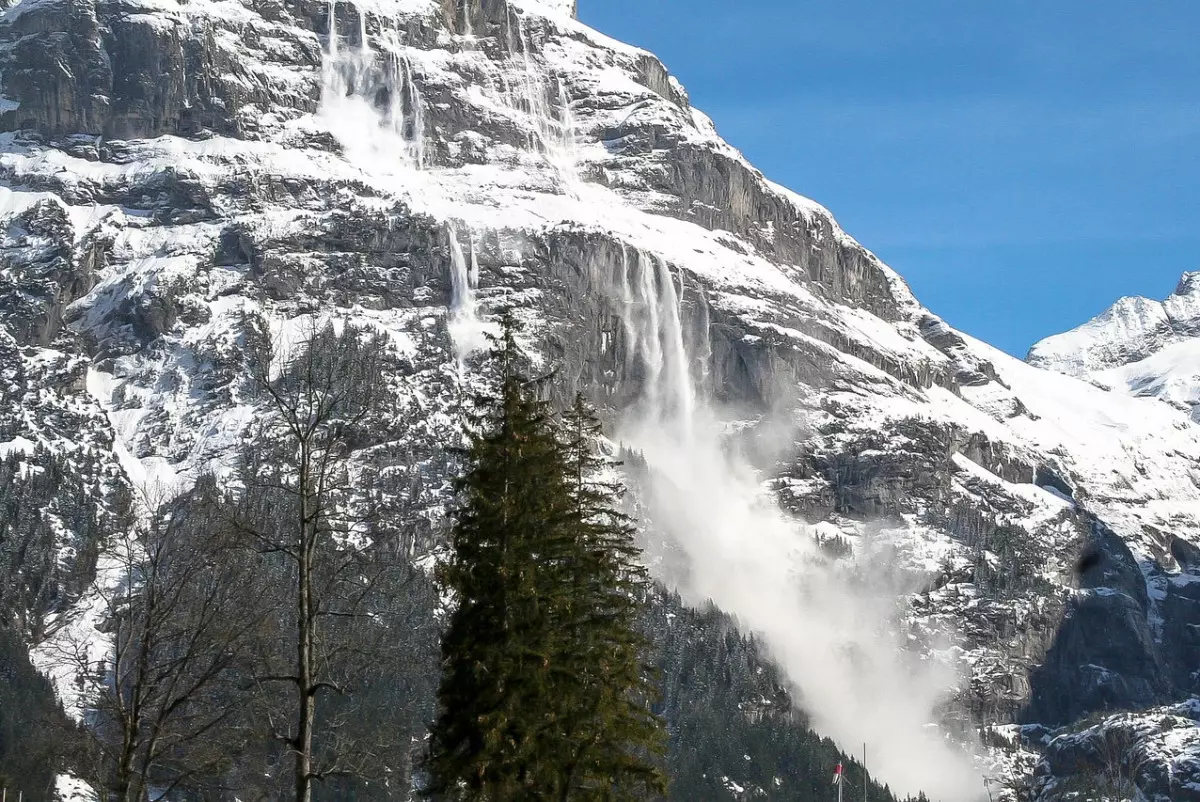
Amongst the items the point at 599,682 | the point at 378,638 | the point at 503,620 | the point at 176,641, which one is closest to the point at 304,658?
the point at 378,638

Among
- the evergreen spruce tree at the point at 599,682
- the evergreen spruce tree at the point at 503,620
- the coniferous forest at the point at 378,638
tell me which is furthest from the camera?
the evergreen spruce tree at the point at 599,682

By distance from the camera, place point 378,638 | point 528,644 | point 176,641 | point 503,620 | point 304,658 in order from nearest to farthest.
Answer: point 304,658, point 378,638, point 176,641, point 528,644, point 503,620

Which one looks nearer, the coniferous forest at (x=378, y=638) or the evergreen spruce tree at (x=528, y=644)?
the coniferous forest at (x=378, y=638)

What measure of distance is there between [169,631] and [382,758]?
10598mm

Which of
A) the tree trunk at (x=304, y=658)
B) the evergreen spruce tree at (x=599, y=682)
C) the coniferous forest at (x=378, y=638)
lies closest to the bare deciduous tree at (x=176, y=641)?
the coniferous forest at (x=378, y=638)

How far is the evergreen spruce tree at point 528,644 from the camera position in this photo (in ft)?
155

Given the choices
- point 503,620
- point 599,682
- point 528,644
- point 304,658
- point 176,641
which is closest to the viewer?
point 304,658

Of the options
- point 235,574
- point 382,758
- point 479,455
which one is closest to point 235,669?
point 235,574

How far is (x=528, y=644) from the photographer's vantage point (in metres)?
47.9

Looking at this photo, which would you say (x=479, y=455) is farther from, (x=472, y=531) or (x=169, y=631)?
(x=169, y=631)

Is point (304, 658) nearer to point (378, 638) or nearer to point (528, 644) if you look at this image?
point (378, 638)

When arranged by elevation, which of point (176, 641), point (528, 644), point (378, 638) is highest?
point (528, 644)

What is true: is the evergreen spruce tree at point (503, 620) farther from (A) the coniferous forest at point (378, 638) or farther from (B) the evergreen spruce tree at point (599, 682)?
(B) the evergreen spruce tree at point (599, 682)

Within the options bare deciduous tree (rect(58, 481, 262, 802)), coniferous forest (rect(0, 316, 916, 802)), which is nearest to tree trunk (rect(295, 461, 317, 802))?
coniferous forest (rect(0, 316, 916, 802))
